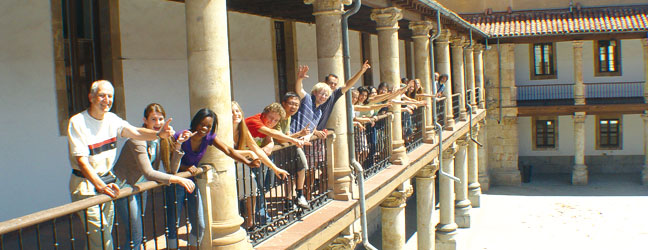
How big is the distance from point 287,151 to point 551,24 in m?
22.5

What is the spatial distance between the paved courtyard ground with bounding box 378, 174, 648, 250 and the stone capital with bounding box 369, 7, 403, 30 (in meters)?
9.10

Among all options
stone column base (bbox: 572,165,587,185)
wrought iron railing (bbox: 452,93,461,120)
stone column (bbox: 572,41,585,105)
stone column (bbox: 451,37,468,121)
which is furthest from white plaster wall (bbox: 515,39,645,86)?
wrought iron railing (bbox: 452,93,461,120)

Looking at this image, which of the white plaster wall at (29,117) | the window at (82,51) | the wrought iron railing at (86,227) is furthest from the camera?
the window at (82,51)

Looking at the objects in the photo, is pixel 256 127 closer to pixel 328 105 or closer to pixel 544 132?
pixel 328 105

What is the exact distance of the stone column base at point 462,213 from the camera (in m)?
19.7

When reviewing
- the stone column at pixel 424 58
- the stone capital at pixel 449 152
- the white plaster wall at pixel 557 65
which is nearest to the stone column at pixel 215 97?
the stone column at pixel 424 58

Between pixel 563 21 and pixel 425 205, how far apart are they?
1644 cm

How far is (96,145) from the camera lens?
4238 mm

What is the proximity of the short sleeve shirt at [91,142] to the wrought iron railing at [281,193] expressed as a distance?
3.88ft

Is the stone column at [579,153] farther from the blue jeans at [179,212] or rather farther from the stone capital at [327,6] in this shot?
the blue jeans at [179,212]

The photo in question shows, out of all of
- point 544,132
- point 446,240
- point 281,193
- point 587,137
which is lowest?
point 446,240

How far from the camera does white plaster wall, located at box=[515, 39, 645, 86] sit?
90.5 ft

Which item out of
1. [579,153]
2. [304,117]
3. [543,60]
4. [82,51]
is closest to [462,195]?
[579,153]

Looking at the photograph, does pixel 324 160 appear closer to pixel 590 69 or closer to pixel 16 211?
pixel 16 211
